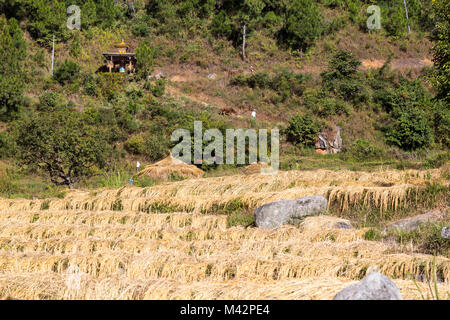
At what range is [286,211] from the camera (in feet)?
24.5

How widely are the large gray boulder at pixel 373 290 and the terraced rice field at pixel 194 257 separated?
1.40 feet

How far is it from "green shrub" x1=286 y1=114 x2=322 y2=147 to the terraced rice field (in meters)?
12.0

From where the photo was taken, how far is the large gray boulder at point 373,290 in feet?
8.51

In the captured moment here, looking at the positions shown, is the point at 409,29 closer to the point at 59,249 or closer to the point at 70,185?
the point at 70,185

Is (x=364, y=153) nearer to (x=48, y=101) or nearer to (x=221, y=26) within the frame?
(x=48, y=101)

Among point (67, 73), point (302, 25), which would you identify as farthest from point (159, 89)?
point (302, 25)

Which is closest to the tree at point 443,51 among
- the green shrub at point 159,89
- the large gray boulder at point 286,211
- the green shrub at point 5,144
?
the large gray boulder at point 286,211

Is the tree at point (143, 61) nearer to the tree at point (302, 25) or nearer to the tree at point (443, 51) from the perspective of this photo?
the tree at point (302, 25)

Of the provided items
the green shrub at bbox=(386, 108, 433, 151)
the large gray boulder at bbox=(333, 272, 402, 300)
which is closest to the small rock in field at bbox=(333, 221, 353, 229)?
the large gray boulder at bbox=(333, 272, 402, 300)

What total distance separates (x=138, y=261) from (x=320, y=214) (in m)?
3.92

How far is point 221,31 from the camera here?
116 ft

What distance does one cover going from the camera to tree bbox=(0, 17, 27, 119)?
24375 mm
